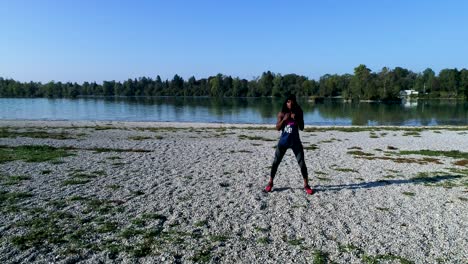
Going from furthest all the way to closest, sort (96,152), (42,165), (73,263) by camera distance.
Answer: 1. (96,152)
2. (42,165)
3. (73,263)

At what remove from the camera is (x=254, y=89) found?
196 m

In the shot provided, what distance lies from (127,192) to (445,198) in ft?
28.0

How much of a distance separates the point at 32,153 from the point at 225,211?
1154 centimetres

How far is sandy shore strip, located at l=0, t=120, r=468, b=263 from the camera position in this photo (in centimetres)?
614

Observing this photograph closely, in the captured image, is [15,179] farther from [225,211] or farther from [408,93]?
[408,93]

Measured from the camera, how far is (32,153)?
52.3ft

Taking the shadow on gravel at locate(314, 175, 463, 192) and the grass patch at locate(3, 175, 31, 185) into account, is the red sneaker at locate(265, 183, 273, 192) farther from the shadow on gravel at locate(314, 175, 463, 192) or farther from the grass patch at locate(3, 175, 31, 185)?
the grass patch at locate(3, 175, 31, 185)

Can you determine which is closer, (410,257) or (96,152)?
(410,257)

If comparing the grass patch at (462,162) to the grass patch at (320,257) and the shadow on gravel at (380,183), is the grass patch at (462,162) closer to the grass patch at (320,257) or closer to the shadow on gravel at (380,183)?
the shadow on gravel at (380,183)

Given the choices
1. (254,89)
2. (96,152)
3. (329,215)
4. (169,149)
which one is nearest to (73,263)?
(329,215)

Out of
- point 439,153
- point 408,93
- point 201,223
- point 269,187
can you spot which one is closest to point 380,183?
point 269,187

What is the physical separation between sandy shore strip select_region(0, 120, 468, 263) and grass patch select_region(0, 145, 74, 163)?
245 mm

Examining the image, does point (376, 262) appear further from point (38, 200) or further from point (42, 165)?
point (42, 165)

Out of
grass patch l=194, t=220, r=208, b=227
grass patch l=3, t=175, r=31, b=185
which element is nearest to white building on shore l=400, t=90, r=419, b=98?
grass patch l=3, t=175, r=31, b=185
